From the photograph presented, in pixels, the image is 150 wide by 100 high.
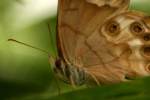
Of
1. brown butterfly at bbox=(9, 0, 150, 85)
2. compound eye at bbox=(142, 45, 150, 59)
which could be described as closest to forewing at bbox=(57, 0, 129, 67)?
brown butterfly at bbox=(9, 0, 150, 85)

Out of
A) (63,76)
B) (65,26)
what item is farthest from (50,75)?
(65,26)

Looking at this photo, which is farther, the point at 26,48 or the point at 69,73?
the point at 26,48

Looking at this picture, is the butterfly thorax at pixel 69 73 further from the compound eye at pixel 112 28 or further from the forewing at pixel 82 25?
the compound eye at pixel 112 28

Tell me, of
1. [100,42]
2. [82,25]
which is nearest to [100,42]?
[100,42]

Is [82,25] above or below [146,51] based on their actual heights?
above

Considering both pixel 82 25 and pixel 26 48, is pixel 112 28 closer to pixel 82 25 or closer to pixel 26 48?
pixel 82 25

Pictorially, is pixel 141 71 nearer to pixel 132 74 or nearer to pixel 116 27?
pixel 132 74
